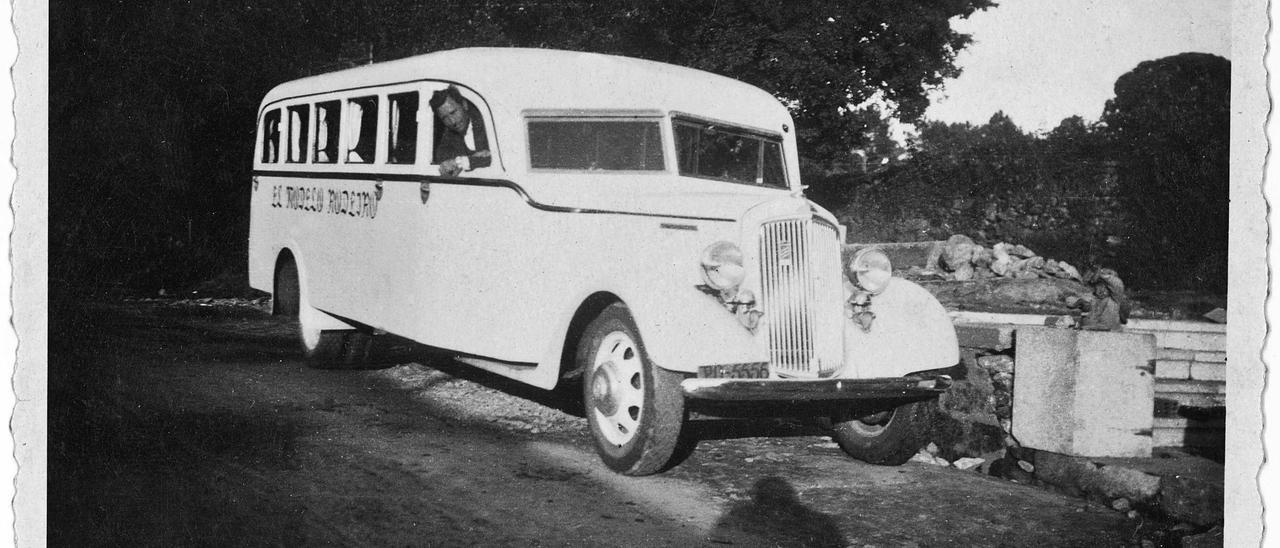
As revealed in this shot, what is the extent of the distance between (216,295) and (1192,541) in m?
4.56

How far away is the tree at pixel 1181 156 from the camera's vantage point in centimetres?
368

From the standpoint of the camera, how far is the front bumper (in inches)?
148

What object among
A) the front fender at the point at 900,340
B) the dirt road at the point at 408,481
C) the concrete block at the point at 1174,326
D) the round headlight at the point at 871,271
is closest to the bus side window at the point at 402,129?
the dirt road at the point at 408,481

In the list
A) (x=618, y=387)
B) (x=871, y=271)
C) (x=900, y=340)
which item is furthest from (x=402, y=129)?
(x=900, y=340)

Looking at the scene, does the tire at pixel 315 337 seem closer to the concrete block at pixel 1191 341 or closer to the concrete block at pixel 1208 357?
the concrete block at pixel 1191 341

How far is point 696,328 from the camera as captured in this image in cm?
386

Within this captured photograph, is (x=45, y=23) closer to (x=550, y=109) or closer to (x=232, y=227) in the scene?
(x=232, y=227)

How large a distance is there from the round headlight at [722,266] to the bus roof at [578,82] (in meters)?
0.96

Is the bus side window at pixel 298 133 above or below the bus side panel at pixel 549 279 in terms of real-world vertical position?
above

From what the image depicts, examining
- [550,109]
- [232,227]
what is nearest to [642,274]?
[550,109]

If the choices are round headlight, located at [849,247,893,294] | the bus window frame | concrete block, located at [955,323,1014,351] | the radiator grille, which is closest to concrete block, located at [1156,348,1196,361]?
concrete block, located at [955,323,1014,351]

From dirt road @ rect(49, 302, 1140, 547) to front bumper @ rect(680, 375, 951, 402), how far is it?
42cm

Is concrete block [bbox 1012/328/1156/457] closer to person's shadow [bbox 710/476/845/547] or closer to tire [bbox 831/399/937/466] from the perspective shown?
tire [bbox 831/399/937/466]

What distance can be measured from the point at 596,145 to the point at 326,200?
2.21m
